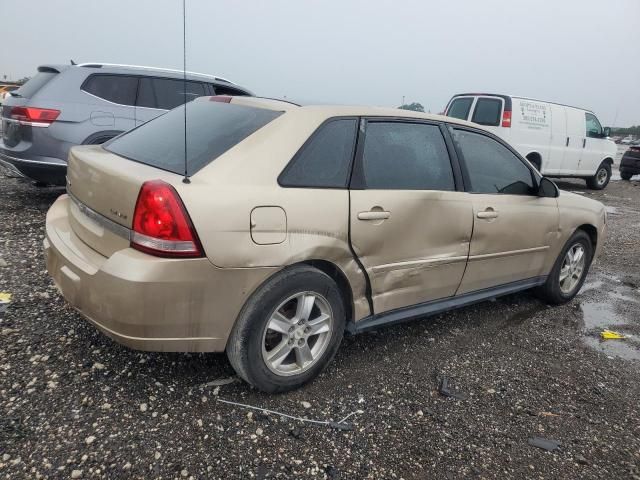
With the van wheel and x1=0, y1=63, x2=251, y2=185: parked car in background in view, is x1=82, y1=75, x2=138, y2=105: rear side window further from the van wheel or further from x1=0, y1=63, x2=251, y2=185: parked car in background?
the van wheel

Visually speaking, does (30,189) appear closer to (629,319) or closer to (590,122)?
(629,319)

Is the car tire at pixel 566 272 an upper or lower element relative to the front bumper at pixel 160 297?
lower

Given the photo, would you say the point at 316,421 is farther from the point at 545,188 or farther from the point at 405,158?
the point at 545,188

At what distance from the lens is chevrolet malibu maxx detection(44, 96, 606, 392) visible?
2.25m

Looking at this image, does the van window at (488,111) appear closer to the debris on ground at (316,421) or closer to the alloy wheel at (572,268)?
the alloy wheel at (572,268)

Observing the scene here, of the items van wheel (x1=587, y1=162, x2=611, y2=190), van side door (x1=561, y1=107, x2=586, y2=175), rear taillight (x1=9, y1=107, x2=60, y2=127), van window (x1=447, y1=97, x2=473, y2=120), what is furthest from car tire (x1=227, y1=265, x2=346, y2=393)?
van wheel (x1=587, y1=162, x2=611, y2=190)

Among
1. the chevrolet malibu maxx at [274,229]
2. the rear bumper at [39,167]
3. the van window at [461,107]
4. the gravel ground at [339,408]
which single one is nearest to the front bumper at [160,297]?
the chevrolet malibu maxx at [274,229]

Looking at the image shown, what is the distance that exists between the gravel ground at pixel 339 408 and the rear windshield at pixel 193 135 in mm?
1175

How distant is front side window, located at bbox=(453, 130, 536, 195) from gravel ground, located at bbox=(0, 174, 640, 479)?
1.10 metres

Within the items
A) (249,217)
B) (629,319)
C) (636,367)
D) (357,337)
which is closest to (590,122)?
(629,319)

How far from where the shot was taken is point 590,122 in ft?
41.1

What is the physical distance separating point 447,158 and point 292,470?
2.17 m

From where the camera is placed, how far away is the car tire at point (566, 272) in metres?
4.30

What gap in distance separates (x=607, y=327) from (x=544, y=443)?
201 centimetres
